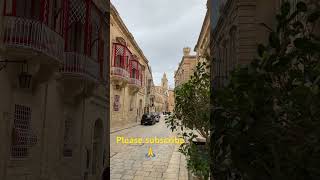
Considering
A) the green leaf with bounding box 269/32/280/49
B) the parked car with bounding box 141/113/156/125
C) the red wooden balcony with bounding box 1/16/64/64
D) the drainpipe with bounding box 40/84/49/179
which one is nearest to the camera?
the green leaf with bounding box 269/32/280/49

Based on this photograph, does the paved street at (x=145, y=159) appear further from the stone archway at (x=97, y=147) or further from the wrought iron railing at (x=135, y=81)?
the wrought iron railing at (x=135, y=81)

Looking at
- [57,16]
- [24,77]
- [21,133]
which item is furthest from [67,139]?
[57,16]

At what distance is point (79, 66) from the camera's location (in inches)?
56.6

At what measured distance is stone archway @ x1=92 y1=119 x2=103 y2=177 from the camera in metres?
1.65

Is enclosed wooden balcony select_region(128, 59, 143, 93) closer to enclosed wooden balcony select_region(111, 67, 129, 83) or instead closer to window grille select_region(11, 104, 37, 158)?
enclosed wooden balcony select_region(111, 67, 129, 83)

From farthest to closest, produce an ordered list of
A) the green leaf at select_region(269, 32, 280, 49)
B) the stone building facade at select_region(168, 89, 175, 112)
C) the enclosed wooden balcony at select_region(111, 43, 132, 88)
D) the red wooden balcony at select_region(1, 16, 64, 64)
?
the stone building facade at select_region(168, 89, 175, 112)
the enclosed wooden balcony at select_region(111, 43, 132, 88)
the red wooden balcony at select_region(1, 16, 64, 64)
the green leaf at select_region(269, 32, 280, 49)

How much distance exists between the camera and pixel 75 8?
→ 4.73 ft

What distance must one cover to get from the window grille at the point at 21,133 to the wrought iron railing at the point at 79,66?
9.2 inches

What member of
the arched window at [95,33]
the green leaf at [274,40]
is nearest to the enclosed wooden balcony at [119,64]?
the arched window at [95,33]

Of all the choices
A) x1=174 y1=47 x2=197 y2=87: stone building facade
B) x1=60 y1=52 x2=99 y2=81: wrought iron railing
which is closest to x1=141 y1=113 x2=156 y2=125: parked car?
x1=174 y1=47 x2=197 y2=87: stone building facade

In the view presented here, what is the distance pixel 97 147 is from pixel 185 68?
977 millimetres

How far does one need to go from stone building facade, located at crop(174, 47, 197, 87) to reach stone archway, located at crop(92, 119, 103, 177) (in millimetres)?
712

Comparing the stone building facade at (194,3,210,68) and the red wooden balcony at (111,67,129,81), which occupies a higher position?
the stone building facade at (194,3,210,68)

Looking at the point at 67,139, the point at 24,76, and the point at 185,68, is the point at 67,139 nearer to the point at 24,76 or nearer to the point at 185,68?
the point at 24,76
